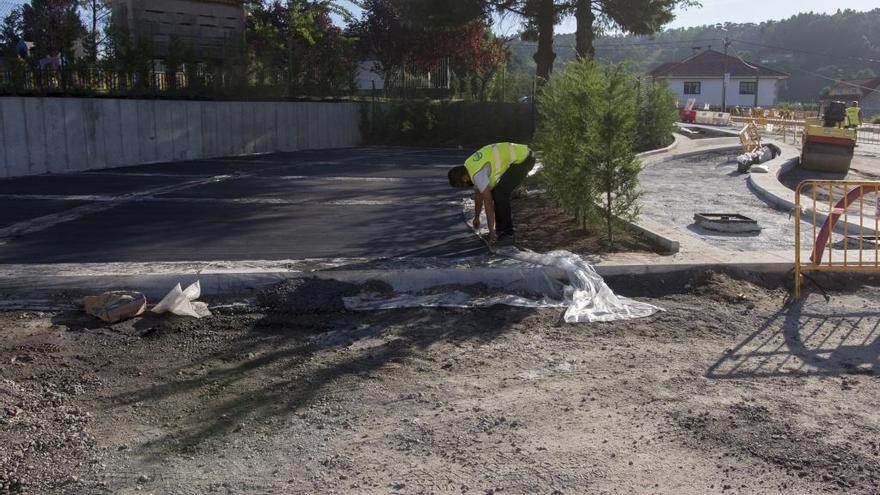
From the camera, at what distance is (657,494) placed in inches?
149

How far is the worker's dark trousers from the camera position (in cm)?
873

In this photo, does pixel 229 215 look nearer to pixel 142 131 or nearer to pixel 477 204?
pixel 477 204

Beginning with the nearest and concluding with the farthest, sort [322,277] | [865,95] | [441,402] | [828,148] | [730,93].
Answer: [441,402]
[322,277]
[828,148]
[865,95]
[730,93]

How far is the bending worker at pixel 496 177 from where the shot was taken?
27.3 feet

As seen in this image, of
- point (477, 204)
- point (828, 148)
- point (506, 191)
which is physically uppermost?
point (828, 148)

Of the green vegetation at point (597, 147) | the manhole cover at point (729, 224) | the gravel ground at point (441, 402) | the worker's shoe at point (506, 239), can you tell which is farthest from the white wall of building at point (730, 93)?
the gravel ground at point (441, 402)

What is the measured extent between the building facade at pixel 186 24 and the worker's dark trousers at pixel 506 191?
15208 mm

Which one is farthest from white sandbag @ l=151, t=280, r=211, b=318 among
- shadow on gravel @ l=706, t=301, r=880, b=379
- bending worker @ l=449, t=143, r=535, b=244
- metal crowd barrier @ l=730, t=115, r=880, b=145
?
metal crowd barrier @ l=730, t=115, r=880, b=145

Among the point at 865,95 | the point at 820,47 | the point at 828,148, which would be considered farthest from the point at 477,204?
the point at 820,47

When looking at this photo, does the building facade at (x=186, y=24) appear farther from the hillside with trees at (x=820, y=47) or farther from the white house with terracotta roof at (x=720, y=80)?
the hillside with trees at (x=820, y=47)

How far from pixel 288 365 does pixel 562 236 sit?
15.6ft

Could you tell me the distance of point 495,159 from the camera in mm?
Result: 8398

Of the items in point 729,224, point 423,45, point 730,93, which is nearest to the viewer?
point 729,224

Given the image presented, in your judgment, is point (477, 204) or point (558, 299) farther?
point (477, 204)
